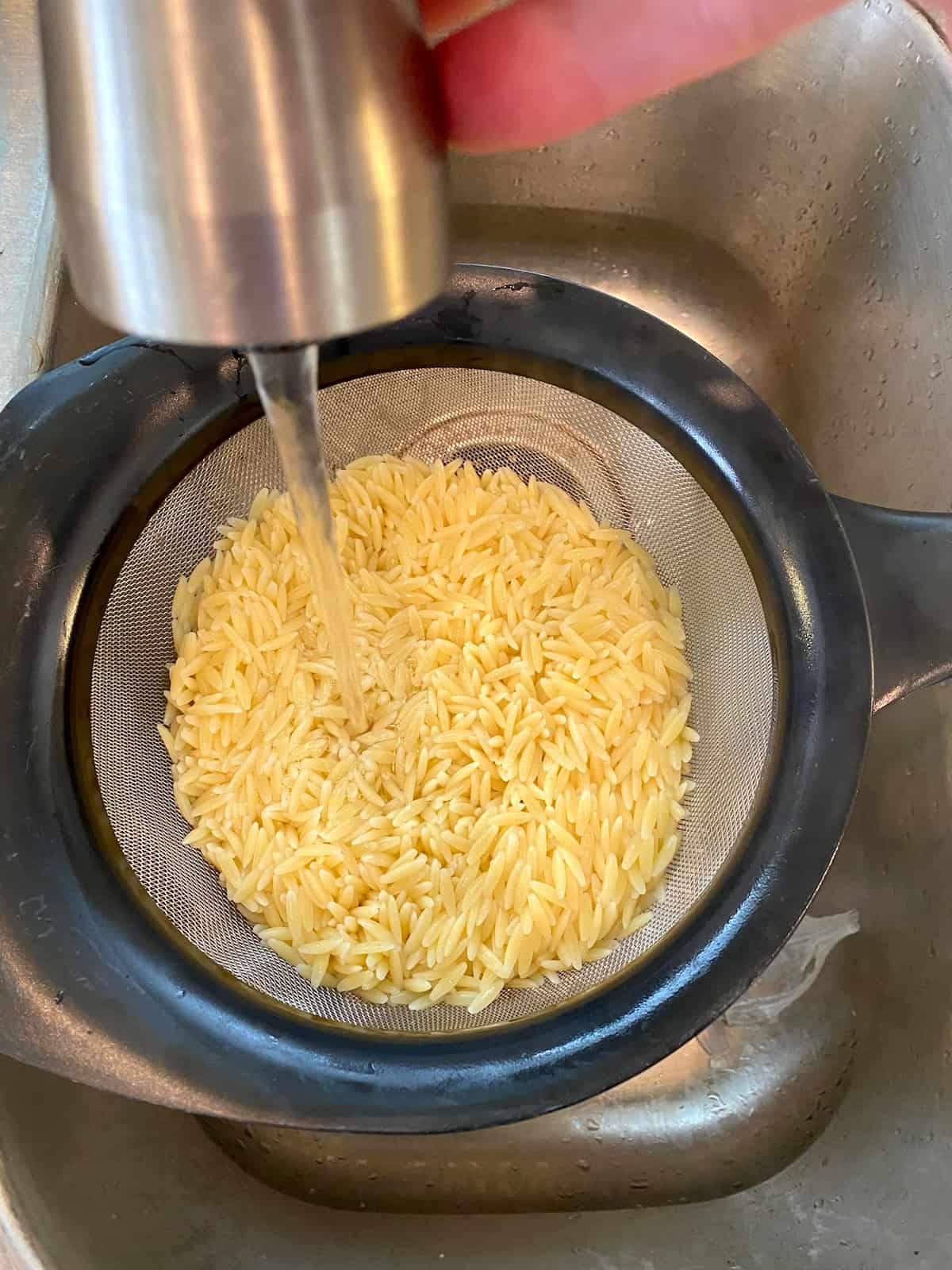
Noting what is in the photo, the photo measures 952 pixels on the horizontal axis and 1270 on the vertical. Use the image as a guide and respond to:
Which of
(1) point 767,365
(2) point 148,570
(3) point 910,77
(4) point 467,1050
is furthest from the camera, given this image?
(1) point 767,365

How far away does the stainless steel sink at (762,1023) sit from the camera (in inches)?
28.7

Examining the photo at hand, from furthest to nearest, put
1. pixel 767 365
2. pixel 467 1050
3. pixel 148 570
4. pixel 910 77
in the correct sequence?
pixel 767 365 < pixel 910 77 < pixel 148 570 < pixel 467 1050

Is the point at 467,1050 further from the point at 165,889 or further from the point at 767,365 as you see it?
the point at 767,365

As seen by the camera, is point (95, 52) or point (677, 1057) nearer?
point (95, 52)

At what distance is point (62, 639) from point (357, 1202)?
1.85ft

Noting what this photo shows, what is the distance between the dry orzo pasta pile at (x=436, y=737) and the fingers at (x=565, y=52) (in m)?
0.31

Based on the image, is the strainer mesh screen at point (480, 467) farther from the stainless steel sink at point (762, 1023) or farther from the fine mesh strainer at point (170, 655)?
the stainless steel sink at point (762, 1023)

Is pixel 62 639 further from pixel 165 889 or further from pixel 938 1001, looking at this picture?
pixel 938 1001

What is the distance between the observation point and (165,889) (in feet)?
2.20

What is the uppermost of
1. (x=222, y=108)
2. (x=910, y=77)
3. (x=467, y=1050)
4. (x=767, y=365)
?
(x=222, y=108)

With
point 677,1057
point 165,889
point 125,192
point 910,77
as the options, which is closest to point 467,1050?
point 165,889

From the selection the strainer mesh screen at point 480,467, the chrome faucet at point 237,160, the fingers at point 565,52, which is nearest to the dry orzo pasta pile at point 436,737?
the strainer mesh screen at point 480,467

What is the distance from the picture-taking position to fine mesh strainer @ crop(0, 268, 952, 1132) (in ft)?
1.88

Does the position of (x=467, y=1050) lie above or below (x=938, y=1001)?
above
